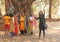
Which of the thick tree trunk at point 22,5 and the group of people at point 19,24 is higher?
the thick tree trunk at point 22,5

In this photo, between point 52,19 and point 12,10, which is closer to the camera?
point 12,10

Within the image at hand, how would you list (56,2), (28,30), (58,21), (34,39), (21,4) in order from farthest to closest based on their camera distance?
(56,2)
(58,21)
(21,4)
(28,30)
(34,39)

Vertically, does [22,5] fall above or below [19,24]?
above

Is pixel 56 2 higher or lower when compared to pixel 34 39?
higher

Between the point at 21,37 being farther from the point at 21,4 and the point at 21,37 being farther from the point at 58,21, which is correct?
the point at 58,21

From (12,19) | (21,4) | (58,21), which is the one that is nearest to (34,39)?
(12,19)

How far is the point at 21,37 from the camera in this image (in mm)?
13672

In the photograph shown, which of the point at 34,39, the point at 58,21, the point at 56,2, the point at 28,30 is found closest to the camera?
the point at 34,39

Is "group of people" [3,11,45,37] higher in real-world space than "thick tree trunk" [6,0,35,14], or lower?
lower

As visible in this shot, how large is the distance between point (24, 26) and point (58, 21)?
629 centimetres

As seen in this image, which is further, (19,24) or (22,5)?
(22,5)

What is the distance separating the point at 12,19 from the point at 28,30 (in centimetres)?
120

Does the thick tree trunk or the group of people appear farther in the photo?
the thick tree trunk

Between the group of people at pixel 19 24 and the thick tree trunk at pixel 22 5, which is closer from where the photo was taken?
the group of people at pixel 19 24
